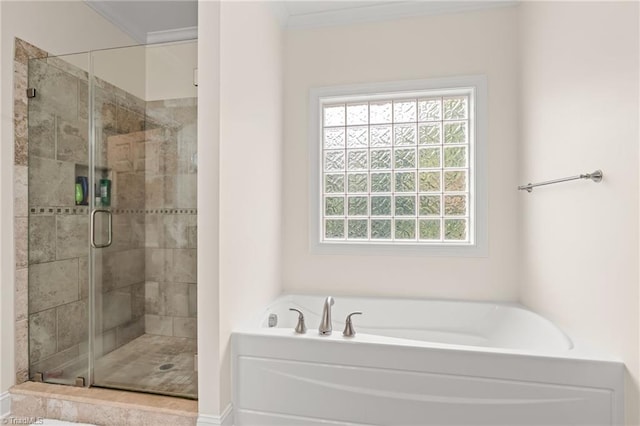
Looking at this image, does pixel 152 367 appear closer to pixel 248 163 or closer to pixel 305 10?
pixel 248 163

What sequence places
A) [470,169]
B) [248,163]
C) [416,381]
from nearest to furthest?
[416,381] < [248,163] < [470,169]

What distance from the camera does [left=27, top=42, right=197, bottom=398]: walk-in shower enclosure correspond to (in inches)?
80.3

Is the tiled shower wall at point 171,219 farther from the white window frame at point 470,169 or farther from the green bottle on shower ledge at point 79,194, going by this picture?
the white window frame at point 470,169

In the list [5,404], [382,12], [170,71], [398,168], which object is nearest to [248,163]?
[170,71]

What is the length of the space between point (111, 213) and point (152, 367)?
3.10ft

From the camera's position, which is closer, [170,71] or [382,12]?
[170,71]

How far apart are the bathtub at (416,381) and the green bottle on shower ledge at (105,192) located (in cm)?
116

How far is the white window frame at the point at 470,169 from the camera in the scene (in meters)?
2.47

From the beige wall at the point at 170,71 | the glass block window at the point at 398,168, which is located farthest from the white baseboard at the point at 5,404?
the glass block window at the point at 398,168

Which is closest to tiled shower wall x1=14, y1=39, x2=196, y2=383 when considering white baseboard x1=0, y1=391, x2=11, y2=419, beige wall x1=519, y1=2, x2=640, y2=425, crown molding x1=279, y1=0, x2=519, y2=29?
white baseboard x1=0, y1=391, x2=11, y2=419

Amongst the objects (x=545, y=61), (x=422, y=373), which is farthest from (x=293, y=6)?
(x=422, y=373)

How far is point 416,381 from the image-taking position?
5.32 feet

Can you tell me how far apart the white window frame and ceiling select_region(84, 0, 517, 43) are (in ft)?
1.59

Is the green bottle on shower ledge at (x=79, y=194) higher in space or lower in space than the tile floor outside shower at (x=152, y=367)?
higher
